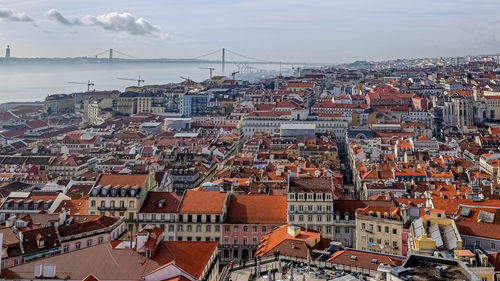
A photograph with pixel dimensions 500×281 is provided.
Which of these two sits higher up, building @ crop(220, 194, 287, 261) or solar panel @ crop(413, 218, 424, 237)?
solar panel @ crop(413, 218, 424, 237)

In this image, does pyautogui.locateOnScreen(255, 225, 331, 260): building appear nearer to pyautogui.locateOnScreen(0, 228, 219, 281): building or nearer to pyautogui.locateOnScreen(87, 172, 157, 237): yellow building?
pyautogui.locateOnScreen(0, 228, 219, 281): building

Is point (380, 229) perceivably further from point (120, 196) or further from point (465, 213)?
point (120, 196)

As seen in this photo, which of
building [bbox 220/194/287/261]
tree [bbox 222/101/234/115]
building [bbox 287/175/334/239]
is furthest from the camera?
tree [bbox 222/101/234/115]

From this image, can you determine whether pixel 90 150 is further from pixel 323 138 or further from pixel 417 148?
pixel 417 148

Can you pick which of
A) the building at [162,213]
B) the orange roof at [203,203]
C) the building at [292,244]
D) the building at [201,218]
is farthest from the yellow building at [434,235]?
the building at [162,213]

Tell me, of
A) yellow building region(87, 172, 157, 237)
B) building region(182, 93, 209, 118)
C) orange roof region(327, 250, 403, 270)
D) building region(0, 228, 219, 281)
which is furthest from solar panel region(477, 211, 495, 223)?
building region(182, 93, 209, 118)

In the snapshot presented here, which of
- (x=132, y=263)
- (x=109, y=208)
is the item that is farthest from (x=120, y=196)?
(x=132, y=263)
